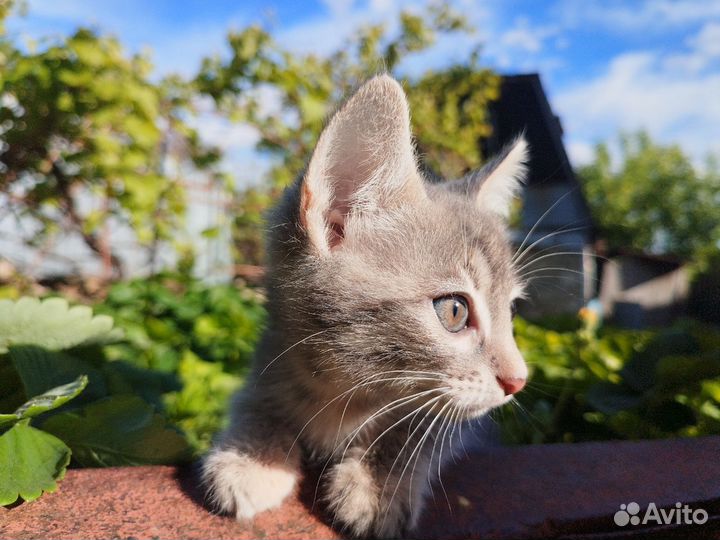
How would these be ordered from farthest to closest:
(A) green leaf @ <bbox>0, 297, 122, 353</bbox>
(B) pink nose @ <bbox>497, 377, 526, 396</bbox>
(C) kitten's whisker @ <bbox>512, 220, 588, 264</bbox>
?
(C) kitten's whisker @ <bbox>512, 220, 588, 264</bbox> → (A) green leaf @ <bbox>0, 297, 122, 353</bbox> → (B) pink nose @ <bbox>497, 377, 526, 396</bbox>

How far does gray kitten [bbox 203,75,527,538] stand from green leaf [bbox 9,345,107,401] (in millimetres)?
352

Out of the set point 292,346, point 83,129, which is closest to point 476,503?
point 292,346

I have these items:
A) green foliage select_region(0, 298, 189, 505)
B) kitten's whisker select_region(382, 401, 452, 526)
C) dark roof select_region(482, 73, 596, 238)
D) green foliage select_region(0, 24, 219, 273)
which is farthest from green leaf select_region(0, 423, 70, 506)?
green foliage select_region(0, 24, 219, 273)

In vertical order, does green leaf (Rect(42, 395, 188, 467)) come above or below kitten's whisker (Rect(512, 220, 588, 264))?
below

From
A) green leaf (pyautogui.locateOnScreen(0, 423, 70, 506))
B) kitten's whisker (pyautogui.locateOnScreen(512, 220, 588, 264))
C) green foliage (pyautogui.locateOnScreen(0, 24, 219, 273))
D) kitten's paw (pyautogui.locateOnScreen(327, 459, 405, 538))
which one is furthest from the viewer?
green foliage (pyautogui.locateOnScreen(0, 24, 219, 273))

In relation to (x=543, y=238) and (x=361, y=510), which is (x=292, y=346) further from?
(x=543, y=238)

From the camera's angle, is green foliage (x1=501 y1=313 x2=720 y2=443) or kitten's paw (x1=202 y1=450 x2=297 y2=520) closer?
kitten's paw (x1=202 y1=450 x2=297 y2=520)

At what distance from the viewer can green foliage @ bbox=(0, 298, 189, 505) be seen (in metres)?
1.04

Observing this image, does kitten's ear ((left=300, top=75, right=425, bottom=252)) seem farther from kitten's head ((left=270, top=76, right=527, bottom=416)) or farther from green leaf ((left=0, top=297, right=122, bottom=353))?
green leaf ((left=0, top=297, right=122, bottom=353))

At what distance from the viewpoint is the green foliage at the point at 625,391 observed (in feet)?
5.40

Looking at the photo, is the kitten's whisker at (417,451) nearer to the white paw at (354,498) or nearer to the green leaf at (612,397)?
the white paw at (354,498)

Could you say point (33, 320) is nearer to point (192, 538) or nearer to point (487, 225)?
point (192, 538)

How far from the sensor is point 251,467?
1.18 metres

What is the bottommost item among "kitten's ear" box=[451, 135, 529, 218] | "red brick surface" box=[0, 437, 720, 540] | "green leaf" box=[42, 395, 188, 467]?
"red brick surface" box=[0, 437, 720, 540]
